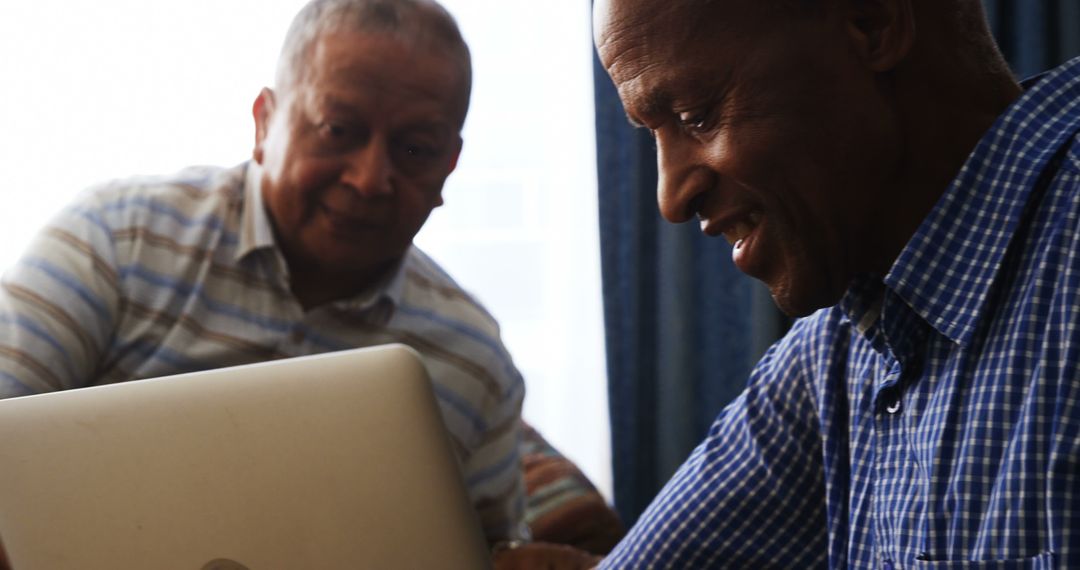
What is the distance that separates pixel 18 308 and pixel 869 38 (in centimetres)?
98

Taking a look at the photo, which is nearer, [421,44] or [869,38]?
[869,38]

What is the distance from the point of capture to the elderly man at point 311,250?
1.36 m

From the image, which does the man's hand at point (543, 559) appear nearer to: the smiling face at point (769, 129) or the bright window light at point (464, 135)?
the smiling face at point (769, 129)

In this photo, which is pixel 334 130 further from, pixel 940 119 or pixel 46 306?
pixel 940 119

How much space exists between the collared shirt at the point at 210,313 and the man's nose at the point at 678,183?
0.54m

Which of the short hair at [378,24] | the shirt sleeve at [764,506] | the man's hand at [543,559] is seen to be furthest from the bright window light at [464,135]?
the shirt sleeve at [764,506]

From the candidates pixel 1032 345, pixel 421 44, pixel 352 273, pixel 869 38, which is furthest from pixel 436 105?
pixel 1032 345

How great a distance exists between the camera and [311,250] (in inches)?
57.1

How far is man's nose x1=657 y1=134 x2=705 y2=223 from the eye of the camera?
39.3 inches

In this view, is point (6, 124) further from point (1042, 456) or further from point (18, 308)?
point (1042, 456)

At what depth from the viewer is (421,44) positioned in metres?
1.39

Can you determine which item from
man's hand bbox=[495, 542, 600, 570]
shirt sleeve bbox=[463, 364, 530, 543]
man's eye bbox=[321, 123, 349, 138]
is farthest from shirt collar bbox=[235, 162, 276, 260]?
man's hand bbox=[495, 542, 600, 570]

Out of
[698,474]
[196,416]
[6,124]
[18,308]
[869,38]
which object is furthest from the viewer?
[6,124]

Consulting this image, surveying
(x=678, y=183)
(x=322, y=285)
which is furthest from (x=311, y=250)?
(x=678, y=183)
